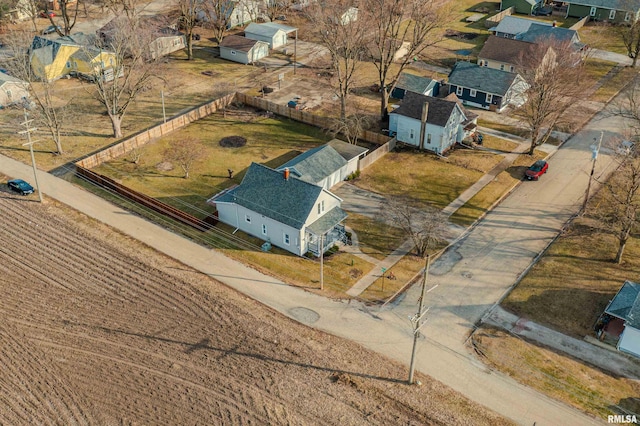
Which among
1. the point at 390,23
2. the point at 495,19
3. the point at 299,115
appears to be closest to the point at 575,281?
the point at 390,23

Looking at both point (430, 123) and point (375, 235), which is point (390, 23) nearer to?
point (430, 123)

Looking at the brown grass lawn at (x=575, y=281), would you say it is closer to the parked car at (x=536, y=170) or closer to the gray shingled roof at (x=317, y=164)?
the parked car at (x=536, y=170)

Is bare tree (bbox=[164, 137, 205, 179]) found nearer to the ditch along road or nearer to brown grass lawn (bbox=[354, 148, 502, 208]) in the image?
the ditch along road

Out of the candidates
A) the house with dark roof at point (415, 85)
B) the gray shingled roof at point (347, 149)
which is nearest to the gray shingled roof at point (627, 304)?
the gray shingled roof at point (347, 149)

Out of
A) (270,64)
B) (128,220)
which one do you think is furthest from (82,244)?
(270,64)

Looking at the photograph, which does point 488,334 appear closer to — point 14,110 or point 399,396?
point 399,396

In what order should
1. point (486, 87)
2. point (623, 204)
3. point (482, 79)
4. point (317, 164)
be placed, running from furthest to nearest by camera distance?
point (482, 79) → point (486, 87) → point (317, 164) → point (623, 204)

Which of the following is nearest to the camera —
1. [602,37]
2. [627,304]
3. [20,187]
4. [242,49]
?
[627,304]
